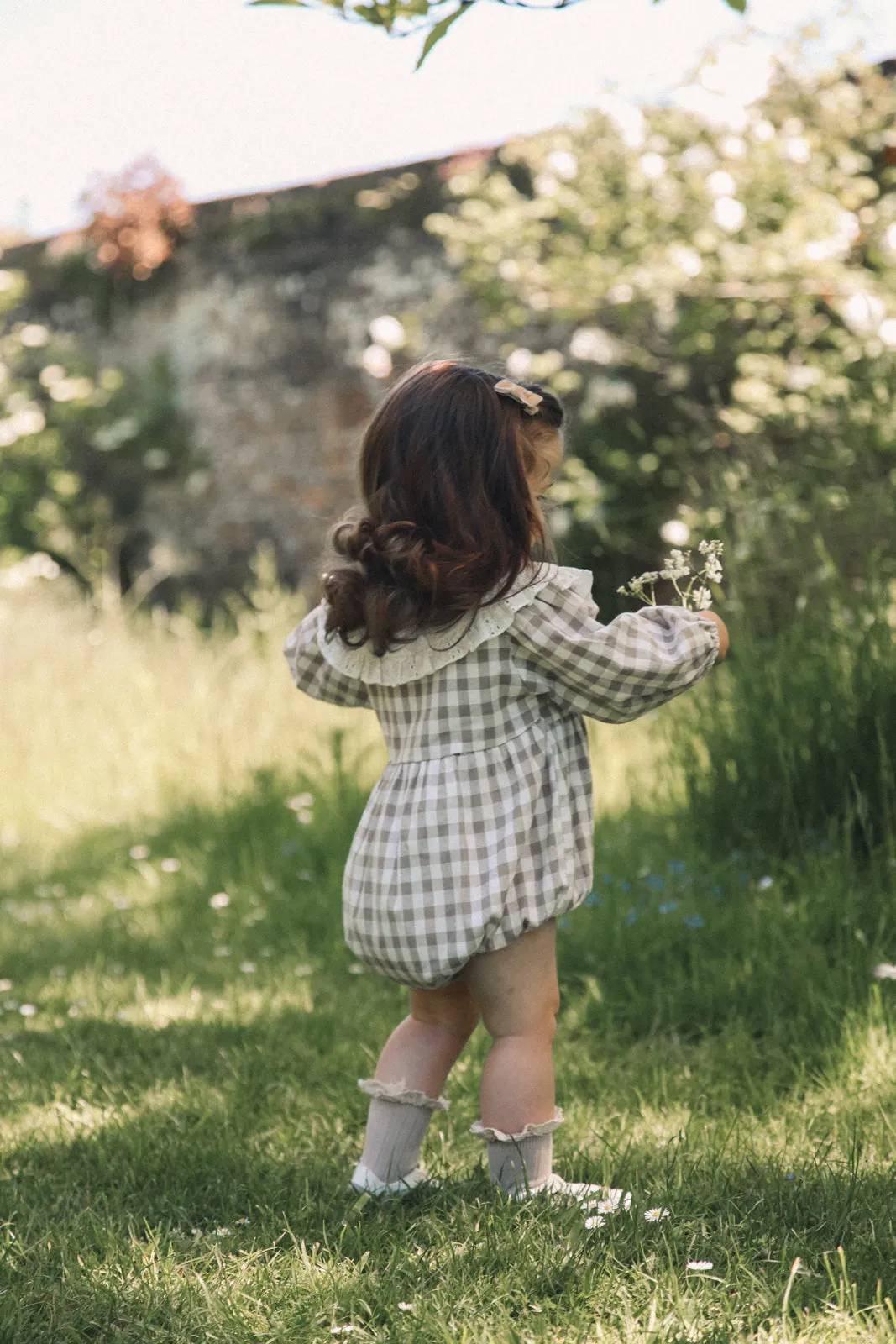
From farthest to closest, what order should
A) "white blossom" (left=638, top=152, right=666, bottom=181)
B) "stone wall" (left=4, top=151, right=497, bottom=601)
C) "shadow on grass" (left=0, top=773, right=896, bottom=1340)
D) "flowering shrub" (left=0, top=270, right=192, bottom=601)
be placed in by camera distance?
"flowering shrub" (left=0, top=270, right=192, bottom=601) < "stone wall" (left=4, top=151, right=497, bottom=601) < "white blossom" (left=638, top=152, right=666, bottom=181) < "shadow on grass" (left=0, top=773, right=896, bottom=1340)

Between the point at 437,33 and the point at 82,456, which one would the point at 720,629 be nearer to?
the point at 437,33

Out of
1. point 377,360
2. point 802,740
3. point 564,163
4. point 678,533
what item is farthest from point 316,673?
point 377,360

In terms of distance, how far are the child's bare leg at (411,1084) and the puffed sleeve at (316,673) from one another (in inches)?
19.3

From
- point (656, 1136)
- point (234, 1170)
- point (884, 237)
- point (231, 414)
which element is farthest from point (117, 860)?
point (231, 414)

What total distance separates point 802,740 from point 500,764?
1.45 metres

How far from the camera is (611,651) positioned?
1.85 metres

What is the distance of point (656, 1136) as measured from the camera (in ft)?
7.09

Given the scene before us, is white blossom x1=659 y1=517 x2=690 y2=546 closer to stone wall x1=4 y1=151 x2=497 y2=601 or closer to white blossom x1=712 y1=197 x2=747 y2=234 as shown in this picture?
white blossom x1=712 y1=197 x2=747 y2=234

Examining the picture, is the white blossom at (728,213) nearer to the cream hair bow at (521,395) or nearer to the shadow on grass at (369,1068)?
the shadow on grass at (369,1068)

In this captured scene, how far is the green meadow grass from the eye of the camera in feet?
5.27

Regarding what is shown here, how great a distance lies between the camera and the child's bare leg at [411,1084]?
1.99m

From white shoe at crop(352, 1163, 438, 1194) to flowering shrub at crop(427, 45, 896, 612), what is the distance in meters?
2.60

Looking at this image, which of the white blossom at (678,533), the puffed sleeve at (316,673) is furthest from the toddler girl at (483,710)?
the white blossom at (678,533)

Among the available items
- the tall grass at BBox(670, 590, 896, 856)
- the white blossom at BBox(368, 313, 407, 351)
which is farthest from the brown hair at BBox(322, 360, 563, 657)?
the white blossom at BBox(368, 313, 407, 351)
